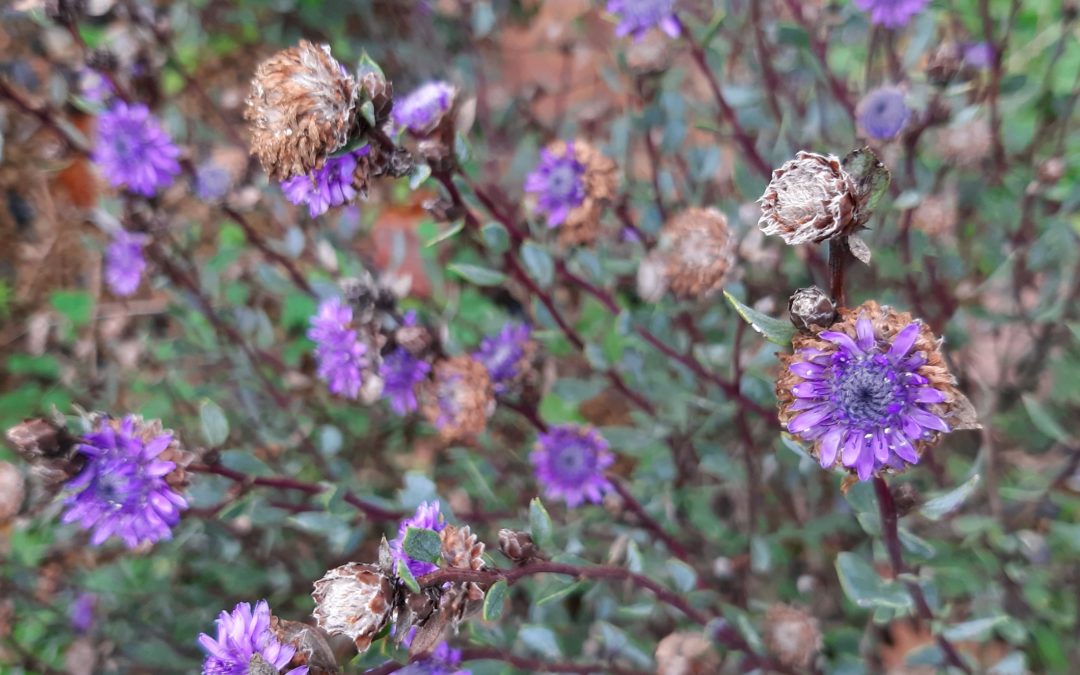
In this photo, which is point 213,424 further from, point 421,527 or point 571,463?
point 571,463

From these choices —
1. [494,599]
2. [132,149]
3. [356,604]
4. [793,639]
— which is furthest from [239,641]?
[132,149]

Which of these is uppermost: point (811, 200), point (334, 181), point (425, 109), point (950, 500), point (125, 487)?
point (425, 109)

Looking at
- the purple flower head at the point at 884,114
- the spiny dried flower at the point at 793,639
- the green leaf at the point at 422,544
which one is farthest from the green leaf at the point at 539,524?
the purple flower head at the point at 884,114

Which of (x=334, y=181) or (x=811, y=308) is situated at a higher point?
(x=334, y=181)

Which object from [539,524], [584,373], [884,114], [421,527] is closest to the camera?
[421,527]

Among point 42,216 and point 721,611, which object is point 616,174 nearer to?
point 721,611

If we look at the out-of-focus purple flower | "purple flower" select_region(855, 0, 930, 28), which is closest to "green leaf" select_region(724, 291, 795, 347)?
"purple flower" select_region(855, 0, 930, 28)

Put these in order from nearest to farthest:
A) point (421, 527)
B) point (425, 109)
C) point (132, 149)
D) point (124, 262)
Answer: point (421, 527)
point (425, 109)
point (132, 149)
point (124, 262)
